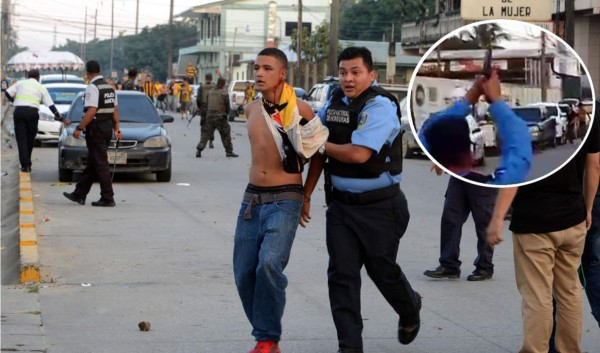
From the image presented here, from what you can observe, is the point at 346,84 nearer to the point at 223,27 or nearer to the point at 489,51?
the point at 489,51

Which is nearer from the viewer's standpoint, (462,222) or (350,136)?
(350,136)

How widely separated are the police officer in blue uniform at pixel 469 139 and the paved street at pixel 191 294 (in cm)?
176

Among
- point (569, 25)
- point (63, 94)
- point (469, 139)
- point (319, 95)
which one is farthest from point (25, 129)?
point (319, 95)

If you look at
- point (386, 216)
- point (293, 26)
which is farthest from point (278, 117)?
point (293, 26)

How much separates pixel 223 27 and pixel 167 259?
88822mm

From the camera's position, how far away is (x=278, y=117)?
6621 millimetres

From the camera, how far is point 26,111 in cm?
2027

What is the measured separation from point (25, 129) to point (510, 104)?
Answer: 15.6 metres

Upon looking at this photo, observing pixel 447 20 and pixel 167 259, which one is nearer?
pixel 167 259

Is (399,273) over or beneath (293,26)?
beneath

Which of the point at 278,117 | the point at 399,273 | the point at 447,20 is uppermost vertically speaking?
the point at 447,20

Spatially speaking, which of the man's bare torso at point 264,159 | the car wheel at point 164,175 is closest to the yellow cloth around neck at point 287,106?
the man's bare torso at point 264,159

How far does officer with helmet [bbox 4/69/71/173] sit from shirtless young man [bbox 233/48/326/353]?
13952 millimetres

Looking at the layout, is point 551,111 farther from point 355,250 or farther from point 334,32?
point 334,32
